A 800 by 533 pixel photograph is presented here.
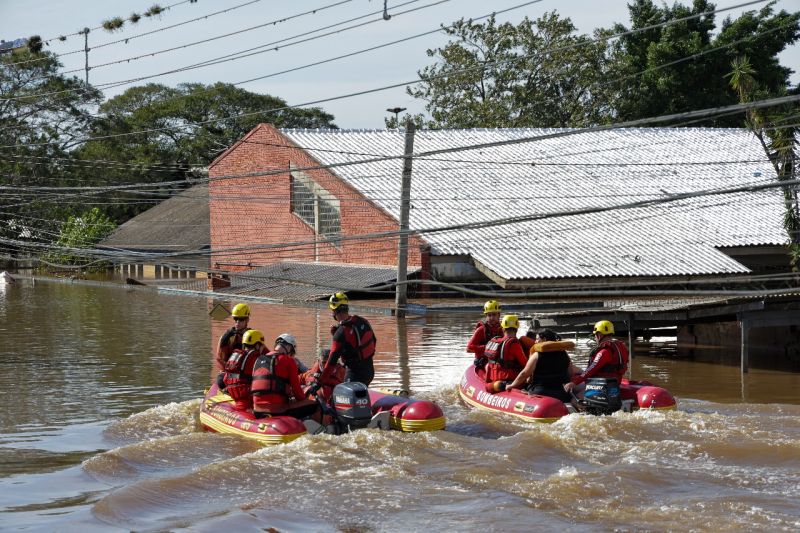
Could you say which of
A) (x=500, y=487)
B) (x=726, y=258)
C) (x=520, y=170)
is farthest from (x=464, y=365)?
(x=520, y=170)

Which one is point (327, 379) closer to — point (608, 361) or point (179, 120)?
point (608, 361)

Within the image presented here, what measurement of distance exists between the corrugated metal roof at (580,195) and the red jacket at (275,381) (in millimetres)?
16116

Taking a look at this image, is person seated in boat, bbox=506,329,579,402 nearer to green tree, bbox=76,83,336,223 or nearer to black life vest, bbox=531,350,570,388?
black life vest, bbox=531,350,570,388

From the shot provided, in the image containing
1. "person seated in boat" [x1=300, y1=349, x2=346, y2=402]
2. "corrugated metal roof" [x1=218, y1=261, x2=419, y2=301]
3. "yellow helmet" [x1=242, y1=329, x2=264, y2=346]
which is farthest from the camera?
"corrugated metal roof" [x1=218, y1=261, x2=419, y2=301]

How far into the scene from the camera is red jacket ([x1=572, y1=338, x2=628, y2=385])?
1631cm

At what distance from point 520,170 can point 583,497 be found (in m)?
26.9

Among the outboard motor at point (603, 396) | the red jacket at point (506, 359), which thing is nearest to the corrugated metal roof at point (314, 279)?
the red jacket at point (506, 359)

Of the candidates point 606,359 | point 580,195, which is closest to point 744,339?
point 606,359

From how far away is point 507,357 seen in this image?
17266 millimetres

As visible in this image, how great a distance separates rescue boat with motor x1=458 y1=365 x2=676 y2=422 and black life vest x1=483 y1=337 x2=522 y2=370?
1.69 ft

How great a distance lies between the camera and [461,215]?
34.8 metres

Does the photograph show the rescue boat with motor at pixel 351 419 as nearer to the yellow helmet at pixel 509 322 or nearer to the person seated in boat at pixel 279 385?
the person seated in boat at pixel 279 385

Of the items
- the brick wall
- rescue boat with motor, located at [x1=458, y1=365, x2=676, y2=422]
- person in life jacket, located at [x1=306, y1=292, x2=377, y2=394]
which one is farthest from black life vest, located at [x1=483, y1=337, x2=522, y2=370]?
the brick wall

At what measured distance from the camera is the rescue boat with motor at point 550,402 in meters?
16.0
